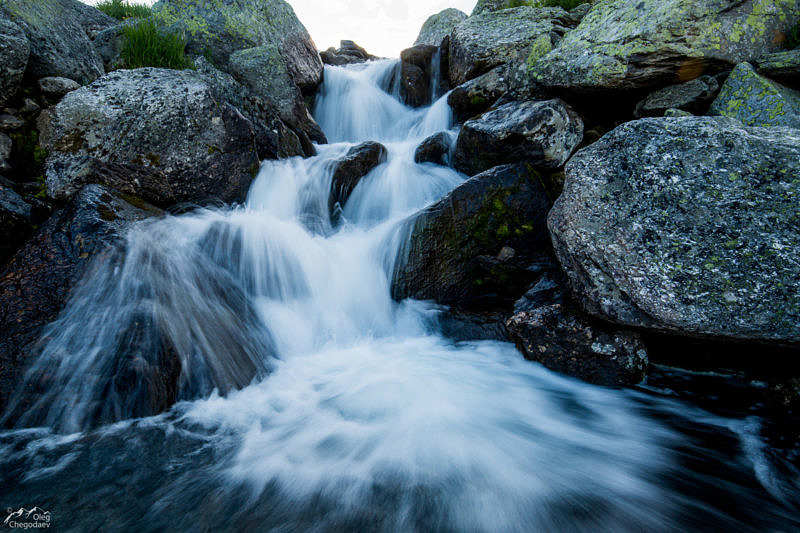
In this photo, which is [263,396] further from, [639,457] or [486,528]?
[639,457]

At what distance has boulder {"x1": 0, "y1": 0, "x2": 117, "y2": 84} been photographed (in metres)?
4.55

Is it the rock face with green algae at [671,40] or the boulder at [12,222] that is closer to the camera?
the boulder at [12,222]

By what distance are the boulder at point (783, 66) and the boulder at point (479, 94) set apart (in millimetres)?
3693

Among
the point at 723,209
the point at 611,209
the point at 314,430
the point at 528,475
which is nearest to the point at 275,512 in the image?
the point at 314,430

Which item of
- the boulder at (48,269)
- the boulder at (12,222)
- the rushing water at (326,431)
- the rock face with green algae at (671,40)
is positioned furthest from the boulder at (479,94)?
the boulder at (12,222)

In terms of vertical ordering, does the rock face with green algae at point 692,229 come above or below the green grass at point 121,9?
below

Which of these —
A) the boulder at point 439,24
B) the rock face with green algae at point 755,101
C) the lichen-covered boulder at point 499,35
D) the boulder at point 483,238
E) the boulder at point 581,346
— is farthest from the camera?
the boulder at point 439,24

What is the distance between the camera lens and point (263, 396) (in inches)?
123

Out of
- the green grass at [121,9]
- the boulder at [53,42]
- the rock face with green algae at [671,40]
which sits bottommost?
the rock face with green algae at [671,40]

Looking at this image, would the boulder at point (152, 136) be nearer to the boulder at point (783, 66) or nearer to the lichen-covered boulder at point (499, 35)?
the lichen-covered boulder at point (499, 35)

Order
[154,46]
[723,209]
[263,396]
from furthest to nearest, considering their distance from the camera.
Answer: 1. [154,46]
2. [263,396]
3. [723,209]

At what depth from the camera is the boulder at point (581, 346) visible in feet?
9.79

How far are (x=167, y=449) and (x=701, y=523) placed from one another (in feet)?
10.1

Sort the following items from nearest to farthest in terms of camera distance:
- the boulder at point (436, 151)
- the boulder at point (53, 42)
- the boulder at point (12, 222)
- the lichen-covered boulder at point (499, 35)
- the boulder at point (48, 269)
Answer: the boulder at point (48, 269) → the boulder at point (12, 222) → the boulder at point (53, 42) → the boulder at point (436, 151) → the lichen-covered boulder at point (499, 35)
